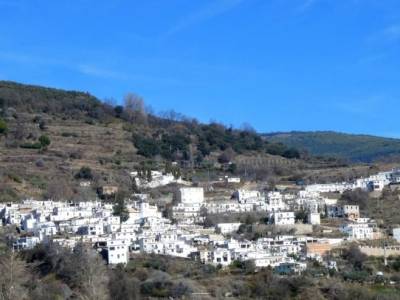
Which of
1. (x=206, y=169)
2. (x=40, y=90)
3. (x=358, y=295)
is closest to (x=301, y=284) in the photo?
(x=358, y=295)

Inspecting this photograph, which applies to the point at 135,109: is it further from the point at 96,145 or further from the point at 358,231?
the point at 358,231

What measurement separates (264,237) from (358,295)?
1378 centimetres

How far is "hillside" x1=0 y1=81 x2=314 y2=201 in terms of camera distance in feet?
183

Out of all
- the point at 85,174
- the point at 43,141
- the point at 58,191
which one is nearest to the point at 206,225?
the point at 58,191

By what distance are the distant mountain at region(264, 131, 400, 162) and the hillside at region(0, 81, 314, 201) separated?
25.3 m

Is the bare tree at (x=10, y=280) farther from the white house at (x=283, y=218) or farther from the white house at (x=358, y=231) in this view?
the white house at (x=283, y=218)

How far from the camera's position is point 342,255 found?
42.9 meters

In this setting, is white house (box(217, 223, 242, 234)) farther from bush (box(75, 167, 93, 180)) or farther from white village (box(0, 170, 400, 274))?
bush (box(75, 167, 93, 180))

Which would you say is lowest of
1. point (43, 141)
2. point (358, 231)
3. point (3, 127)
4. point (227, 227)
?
point (358, 231)

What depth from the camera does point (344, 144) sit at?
380ft

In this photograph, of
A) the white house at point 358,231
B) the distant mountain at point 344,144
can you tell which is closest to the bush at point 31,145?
the white house at point 358,231

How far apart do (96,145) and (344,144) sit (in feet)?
187

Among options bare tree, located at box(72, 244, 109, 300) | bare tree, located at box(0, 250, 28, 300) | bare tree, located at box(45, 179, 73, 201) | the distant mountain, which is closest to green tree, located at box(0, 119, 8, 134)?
bare tree, located at box(45, 179, 73, 201)

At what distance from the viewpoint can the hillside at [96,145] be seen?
5591 centimetres
